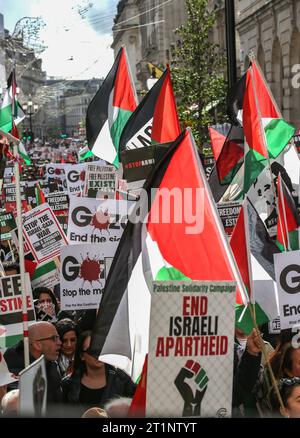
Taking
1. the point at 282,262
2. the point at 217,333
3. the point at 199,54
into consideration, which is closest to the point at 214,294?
the point at 217,333

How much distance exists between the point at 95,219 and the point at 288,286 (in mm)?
3625

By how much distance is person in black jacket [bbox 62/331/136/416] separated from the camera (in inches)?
259

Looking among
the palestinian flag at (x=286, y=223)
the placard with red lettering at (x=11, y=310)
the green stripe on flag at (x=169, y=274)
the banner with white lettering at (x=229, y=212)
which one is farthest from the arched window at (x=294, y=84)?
the green stripe on flag at (x=169, y=274)

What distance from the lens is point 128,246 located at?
19.5 feet

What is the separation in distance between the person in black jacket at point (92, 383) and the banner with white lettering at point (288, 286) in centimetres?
116

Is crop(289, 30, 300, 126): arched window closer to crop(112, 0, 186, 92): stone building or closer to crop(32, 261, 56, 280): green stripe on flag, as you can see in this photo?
crop(112, 0, 186, 92): stone building

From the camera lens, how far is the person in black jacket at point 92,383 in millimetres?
6582

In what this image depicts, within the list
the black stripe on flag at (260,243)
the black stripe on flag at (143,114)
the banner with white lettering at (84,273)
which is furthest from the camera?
the black stripe on flag at (143,114)

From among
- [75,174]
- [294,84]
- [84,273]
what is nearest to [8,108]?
[75,174]

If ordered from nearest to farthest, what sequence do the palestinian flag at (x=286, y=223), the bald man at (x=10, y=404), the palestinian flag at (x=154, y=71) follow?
the bald man at (x=10, y=404) → the palestinian flag at (x=286, y=223) → the palestinian flag at (x=154, y=71)

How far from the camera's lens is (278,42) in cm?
3556

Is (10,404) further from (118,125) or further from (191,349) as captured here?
(118,125)

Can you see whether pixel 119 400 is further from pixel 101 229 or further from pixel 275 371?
pixel 101 229

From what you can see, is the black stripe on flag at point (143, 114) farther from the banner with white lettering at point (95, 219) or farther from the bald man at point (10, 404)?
the bald man at point (10, 404)
